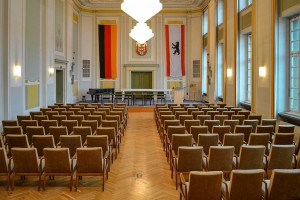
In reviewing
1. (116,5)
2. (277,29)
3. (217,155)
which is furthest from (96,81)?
(217,155)

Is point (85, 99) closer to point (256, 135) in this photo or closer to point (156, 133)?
point (156, 133)

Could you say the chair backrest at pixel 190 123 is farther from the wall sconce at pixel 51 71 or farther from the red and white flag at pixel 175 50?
the red and white flag at pixel 175 50

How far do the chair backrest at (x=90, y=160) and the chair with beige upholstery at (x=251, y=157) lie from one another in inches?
94.0

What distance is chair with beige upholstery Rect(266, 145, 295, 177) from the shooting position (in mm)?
5922

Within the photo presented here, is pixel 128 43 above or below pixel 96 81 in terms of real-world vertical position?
above

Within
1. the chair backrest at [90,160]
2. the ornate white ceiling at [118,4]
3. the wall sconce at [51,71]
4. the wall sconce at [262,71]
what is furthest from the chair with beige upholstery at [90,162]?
the ornate white ceiling at [118,4]

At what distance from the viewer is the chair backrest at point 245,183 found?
14.3 feet

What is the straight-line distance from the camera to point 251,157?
19.5 ft

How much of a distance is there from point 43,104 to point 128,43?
34.9ft

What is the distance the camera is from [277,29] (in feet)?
37.4

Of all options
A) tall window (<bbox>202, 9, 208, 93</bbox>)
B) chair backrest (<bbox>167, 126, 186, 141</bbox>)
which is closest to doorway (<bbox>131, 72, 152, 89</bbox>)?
tall window (<bbox>202, 9, 208, 93</bbox>)

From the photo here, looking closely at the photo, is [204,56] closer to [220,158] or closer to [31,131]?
[31,131]

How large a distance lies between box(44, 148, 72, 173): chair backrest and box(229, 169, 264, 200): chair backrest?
2.80 m

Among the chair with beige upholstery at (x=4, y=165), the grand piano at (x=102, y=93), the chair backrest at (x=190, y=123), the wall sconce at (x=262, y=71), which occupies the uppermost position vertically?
the wall sconce at (x=262, y=71)
